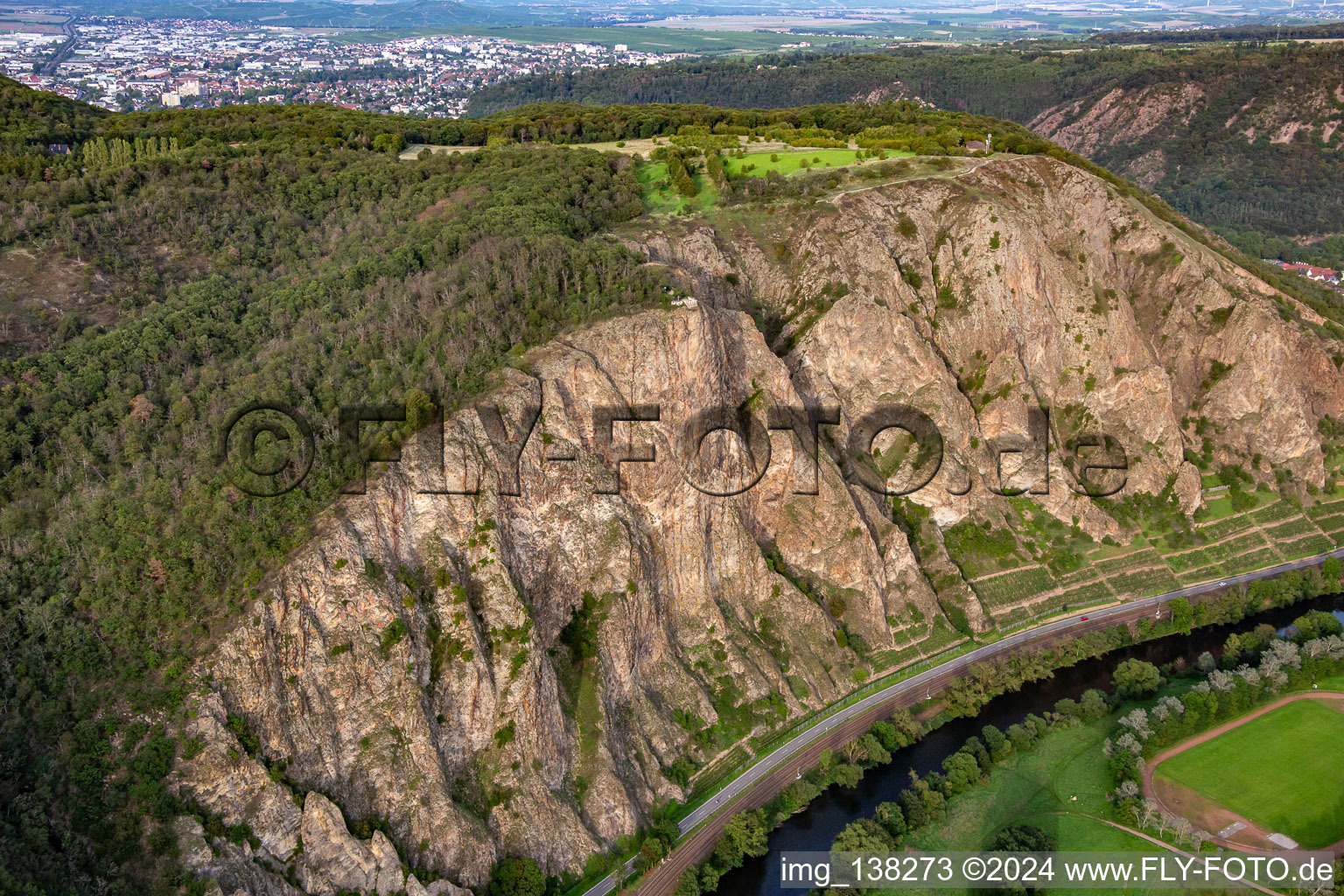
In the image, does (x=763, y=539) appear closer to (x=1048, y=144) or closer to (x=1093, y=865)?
(x=1093, y=865)

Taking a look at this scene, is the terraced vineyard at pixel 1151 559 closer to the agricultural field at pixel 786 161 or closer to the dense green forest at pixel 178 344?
the dense green forest at pixel 178 344

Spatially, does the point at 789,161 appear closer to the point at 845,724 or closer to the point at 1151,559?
the point at 1151,559

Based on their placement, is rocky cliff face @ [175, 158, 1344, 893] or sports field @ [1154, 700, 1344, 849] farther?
sports field @ [1154, 700, 1344, 849]

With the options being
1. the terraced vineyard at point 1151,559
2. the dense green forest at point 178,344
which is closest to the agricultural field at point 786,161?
the dense green forest at point 178,344

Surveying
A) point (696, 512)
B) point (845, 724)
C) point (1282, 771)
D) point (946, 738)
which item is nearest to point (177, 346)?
point (696, 512)

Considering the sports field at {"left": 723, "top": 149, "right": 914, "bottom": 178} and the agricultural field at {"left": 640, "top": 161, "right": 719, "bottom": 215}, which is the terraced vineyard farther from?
the sports field at {"left": 723, "top": 149, "right": 914, "bottom": 178}

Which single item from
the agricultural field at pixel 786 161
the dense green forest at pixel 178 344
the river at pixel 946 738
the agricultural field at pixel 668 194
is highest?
the agricultural field at pixel 786 161

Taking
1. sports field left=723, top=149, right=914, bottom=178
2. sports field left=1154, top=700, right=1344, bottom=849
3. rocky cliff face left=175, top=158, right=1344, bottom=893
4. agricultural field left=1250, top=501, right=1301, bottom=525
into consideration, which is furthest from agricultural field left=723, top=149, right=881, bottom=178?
sports field left=1154, top=700, right=1344, bottom=849
